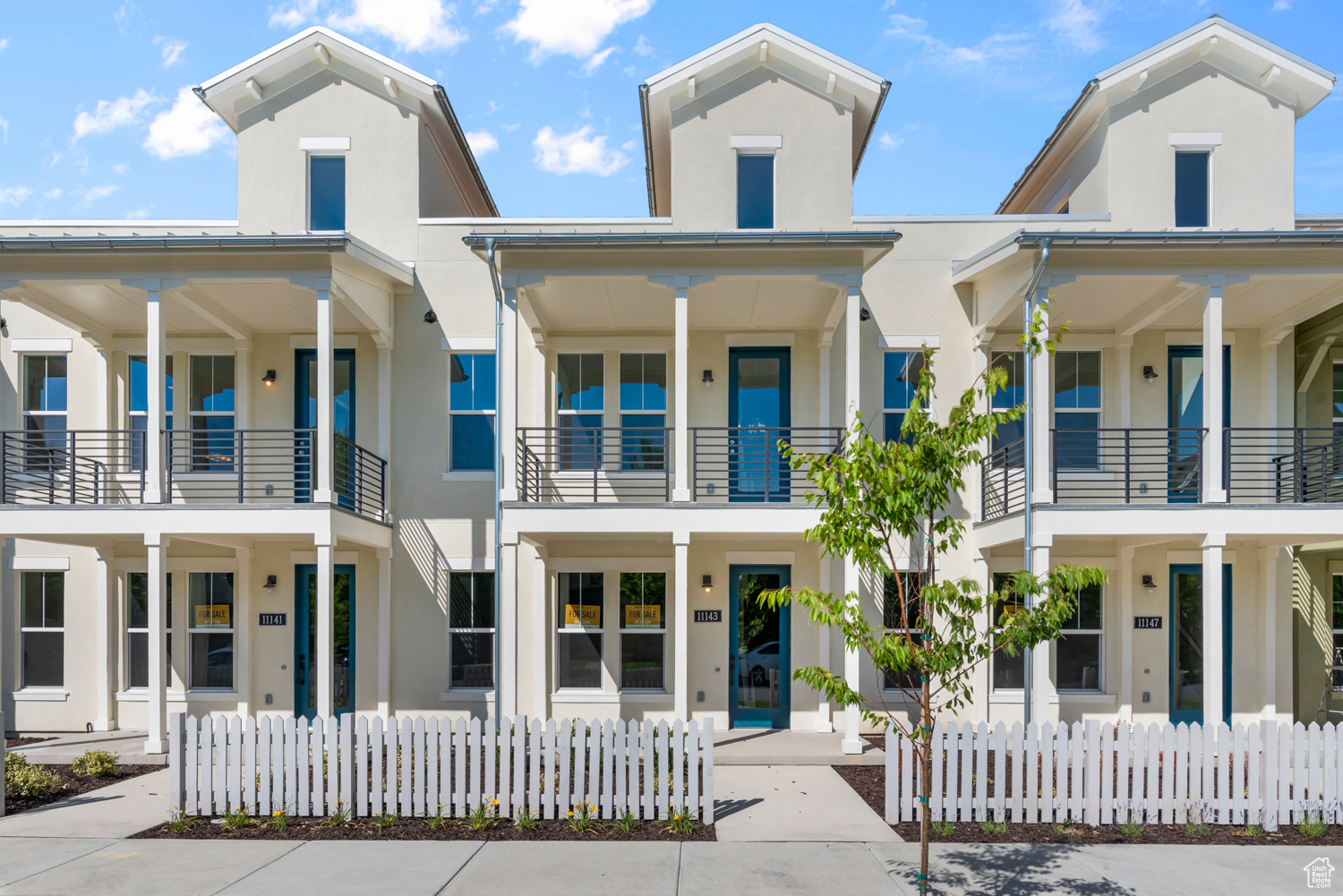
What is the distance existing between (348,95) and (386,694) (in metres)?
9.51

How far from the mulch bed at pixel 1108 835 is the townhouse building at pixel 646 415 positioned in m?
4.56

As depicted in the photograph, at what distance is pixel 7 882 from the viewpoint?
717 centimetres

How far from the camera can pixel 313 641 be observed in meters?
14.0

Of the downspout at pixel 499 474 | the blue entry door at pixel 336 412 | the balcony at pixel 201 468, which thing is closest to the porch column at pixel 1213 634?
the downspout at pixel 499 474

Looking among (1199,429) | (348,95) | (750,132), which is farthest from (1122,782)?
(348,95)

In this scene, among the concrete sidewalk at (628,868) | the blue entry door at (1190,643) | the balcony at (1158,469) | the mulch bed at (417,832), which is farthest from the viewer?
the blue entry door at (1190,643)

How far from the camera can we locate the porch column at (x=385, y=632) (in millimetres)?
13391

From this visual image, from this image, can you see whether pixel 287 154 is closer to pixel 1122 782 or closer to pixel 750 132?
pixel 750 132

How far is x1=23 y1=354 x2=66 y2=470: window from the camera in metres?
14.3

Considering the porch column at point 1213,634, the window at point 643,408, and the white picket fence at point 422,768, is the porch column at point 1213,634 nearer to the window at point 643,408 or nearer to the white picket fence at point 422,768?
the white picket fence at point 422,768

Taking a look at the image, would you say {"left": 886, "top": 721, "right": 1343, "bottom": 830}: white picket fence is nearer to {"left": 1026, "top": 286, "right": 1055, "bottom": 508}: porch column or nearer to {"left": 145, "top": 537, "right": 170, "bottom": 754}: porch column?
{"left": 1026, "top": 286, "right": 1055, "bottom": 508}: porch column

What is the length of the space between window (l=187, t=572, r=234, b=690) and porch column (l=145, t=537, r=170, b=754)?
2.18 meters

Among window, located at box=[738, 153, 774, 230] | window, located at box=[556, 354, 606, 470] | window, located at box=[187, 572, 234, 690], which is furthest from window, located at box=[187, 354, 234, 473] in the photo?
window, located at box=[738, 153, 774, 230]

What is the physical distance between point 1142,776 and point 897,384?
679 cm
